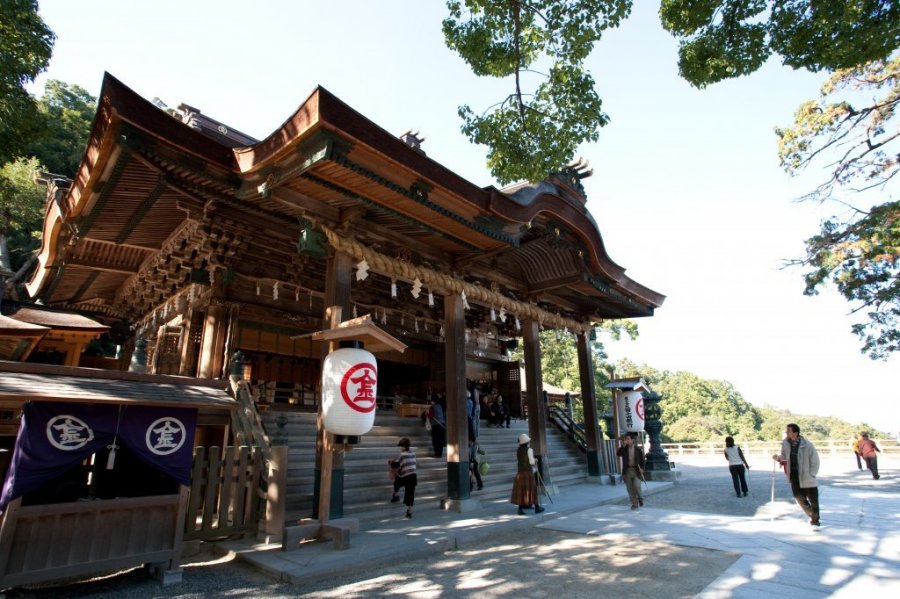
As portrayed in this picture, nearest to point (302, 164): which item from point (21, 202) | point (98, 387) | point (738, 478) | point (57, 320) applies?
point (98, 387)

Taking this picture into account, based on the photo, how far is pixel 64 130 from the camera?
2547cm

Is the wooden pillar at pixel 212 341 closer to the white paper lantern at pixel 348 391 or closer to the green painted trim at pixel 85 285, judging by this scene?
the green painted trim at pixel 85 285

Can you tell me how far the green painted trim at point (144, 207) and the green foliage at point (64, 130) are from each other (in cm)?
1641

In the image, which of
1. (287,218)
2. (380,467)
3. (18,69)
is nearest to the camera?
(18,69)

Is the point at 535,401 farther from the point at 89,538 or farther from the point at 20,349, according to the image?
the point at 20,349

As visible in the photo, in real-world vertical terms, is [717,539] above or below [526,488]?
below

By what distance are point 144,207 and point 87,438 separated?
15.8ft

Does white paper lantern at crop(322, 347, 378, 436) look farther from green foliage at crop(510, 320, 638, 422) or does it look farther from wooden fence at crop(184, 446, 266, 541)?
green foliage at crop(510, 320, 638, 422)

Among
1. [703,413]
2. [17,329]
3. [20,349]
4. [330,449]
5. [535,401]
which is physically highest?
[17,329]

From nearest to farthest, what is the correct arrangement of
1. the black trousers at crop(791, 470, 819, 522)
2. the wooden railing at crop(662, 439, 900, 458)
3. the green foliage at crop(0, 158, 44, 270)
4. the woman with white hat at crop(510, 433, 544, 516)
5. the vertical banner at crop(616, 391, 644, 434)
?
1. the black trousers at crop(791, 470, 819, 522)
2. the woman with white hat at crop(510, 433, 544, 516)
3. the vertical banner at crop(616, 391, 644, 434)
4. the green foliage at crop(0, 158, 44, 270)
5. the wooden railing at crop(662, 439, 900, 458)

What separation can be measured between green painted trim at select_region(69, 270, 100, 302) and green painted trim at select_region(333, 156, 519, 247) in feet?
27.8

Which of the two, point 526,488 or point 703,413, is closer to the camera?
point 526,488

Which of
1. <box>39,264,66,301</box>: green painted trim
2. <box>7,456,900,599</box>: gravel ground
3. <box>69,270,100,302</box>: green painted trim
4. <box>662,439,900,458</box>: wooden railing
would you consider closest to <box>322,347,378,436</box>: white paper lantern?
<box>7,456,900,599</box>: gravel ground

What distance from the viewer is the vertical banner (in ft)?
41.0
